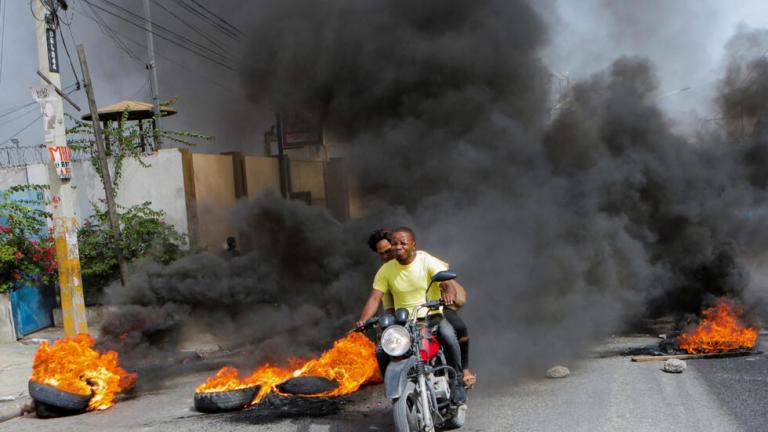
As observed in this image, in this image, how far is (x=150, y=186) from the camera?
49.0 feet

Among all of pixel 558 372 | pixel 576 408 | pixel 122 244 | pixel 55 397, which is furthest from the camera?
pixel 122 244

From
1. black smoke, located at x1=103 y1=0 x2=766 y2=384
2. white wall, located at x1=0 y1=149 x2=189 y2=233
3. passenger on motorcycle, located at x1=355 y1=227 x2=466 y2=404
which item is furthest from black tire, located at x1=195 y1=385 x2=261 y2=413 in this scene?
white wall, located at x1=0 y1=149 x2=189 y2=233

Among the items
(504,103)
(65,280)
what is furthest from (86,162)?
(504,103)

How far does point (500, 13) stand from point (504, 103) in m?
1.65

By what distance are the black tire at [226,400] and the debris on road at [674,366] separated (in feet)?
13.7

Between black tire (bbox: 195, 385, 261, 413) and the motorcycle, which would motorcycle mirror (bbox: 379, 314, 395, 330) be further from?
black tire (bbox: 195, 385, 261, 413)

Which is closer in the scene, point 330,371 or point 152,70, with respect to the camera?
point 330,371

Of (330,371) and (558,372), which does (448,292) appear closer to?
(330,371)

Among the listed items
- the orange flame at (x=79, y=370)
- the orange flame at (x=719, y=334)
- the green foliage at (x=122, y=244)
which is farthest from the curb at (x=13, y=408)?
the orange flame at (x=719, y=334)

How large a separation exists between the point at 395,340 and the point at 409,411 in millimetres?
503

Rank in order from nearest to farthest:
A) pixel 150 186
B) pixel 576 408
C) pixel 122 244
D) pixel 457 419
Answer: pixel 457 419 → pixel 576 408 → pixel 122 244 → pixel 150 186

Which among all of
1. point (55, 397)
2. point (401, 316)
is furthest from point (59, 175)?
point (401, 316)

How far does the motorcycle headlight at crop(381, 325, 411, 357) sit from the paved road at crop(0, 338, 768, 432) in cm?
122

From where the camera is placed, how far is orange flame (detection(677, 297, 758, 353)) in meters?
7.76
